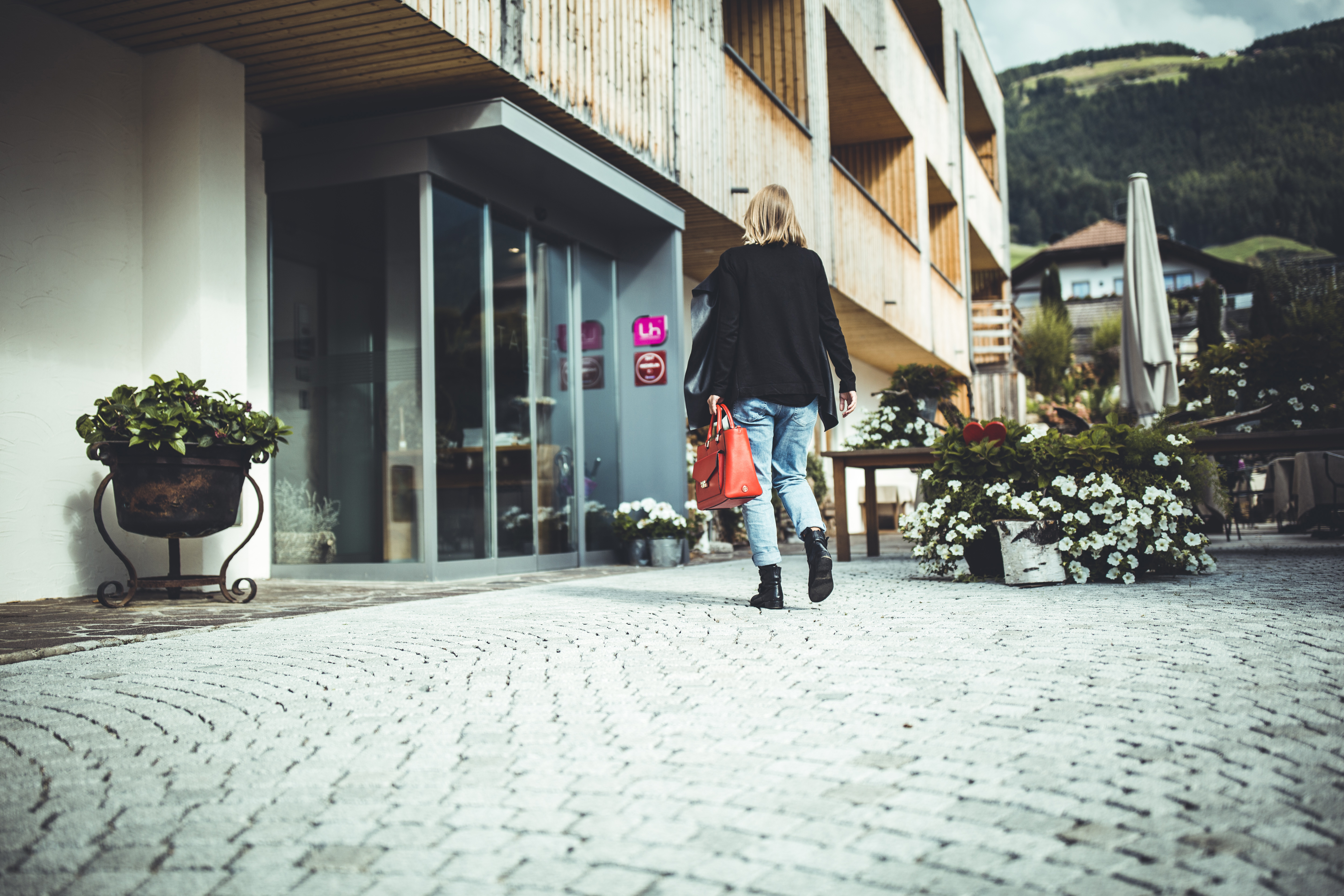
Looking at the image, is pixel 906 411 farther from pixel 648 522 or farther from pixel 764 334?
pixel 764 334

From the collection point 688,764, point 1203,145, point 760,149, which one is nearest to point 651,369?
point 760,149

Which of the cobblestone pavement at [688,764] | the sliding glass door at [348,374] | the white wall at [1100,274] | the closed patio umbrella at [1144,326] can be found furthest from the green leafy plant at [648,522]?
the white wall at [1100,274]

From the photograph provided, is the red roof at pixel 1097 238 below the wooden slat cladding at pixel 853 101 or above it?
above

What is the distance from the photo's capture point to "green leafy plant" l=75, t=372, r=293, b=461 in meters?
5.50

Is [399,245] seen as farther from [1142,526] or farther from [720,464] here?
[1142,526]

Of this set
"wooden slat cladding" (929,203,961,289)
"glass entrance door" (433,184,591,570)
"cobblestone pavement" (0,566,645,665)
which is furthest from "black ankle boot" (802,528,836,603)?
"wooden slat cladding" (929,203,961,289)

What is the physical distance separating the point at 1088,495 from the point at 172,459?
196 inches

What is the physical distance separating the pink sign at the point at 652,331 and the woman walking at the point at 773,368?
4781 mm

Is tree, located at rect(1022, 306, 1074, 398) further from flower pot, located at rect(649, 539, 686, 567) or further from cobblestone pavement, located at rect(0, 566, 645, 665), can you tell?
cobblestone pavement, located at rect(0, 566, 645, 665)

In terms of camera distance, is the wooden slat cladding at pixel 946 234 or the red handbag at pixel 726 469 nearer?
the red handbag at pixel 726 469

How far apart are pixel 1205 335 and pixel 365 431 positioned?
121 ft

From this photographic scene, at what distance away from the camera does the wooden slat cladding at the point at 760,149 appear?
10531 mm

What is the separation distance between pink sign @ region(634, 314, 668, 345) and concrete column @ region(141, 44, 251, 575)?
399 centimetres

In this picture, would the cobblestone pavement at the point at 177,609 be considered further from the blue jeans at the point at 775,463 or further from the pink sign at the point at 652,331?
the pink sign at the point at 652,331
